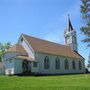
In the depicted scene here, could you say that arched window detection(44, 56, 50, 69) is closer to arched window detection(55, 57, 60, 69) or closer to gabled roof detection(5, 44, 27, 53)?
arched window detection(55, 57, 60, 69)

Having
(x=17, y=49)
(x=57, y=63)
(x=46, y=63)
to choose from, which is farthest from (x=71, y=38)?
(x=17, y=49)

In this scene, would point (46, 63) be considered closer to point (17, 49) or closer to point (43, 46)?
point (43, 46)

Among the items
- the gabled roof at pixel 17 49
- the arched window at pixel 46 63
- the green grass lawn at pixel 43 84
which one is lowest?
the green grass lawn at pixel 43 84

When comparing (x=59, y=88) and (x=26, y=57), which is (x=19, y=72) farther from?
(x=59, y=88)

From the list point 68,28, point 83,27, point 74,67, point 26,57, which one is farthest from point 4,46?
point 83,27

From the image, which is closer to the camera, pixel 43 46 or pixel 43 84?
pixel 43 84

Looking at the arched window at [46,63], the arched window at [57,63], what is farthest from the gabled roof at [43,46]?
the arched window at [57,63]

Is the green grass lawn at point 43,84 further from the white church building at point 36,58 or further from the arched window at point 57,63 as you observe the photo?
the arched window at point 57,63

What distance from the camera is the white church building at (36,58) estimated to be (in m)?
44.1

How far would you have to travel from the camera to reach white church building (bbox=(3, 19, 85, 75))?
44.1 metres

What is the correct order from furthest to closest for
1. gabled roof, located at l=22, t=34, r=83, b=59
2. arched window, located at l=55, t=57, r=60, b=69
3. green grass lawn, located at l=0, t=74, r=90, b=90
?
arched window, located at l=55, t=57, r=60, b=69, gabled roof, located at l=22, t=34, r=83, b=59, green grass lawn, located at l=0, t=74, r=90, b=90

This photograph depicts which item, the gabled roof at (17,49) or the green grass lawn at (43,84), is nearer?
the green grass lawn at (43,84)

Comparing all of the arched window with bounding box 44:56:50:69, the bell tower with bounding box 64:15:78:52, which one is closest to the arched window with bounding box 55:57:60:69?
the arched window with bounding box 44:56:50:69

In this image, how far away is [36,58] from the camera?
46.0 m
